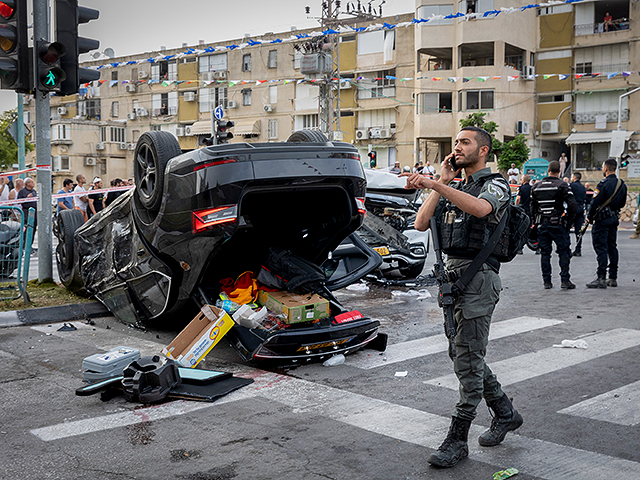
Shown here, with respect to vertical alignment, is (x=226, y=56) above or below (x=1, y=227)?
above

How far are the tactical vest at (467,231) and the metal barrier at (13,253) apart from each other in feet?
20.2

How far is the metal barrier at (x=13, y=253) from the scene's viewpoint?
8.64 m

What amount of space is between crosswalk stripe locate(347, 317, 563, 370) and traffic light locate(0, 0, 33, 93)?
19.7 feet

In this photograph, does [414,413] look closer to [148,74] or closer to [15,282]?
[15,282]

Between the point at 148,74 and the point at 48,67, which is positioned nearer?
the point at 48,67

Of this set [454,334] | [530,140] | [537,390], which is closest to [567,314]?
[537,390]

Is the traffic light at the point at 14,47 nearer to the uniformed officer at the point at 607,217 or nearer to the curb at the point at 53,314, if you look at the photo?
the curb at the point at 53,314

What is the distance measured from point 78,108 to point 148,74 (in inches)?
399

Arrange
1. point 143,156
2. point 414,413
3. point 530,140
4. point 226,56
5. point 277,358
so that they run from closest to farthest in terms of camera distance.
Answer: point 414,413 < point 277,358 < point 143,156 < point 530,140 < point 226,56

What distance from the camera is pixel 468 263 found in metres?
4.26

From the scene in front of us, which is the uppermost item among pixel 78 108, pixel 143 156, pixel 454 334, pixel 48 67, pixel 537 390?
pixel 78 108

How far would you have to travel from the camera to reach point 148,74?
5822 cm

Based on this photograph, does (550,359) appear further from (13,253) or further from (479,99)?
(479,99)

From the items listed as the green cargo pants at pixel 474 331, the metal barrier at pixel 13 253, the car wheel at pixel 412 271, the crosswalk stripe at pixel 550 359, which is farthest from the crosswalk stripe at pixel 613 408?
the metal barrier at pixel 13 253
